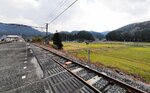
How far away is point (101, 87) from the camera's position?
836cm

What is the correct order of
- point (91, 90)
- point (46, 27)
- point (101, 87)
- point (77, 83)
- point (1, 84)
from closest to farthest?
point (91, 90) < point (101, 87) < point (77, 83) < point (1, 84) < point (46, 27)

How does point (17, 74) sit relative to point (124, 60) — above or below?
above

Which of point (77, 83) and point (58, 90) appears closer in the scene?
point (58, 90)

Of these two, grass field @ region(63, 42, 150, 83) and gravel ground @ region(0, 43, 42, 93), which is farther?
grass field @ region(63, 42, 150, 83)

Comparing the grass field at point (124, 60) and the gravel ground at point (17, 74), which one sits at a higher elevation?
the gravel ground at point (17, 74)

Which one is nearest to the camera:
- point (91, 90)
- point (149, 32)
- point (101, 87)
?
point (91, 90)

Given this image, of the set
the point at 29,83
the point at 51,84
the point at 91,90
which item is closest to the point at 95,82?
the point at 91,90

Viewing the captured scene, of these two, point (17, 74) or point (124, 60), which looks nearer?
point (17, 74)

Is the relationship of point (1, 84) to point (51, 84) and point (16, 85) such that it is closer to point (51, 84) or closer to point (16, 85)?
point (16, 85)

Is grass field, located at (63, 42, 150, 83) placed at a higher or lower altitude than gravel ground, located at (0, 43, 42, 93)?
lower

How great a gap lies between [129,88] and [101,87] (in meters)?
1.18

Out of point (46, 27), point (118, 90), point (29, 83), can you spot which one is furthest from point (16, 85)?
point (46, 27)

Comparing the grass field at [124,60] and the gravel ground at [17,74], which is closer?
the gravel ground at [17,74]

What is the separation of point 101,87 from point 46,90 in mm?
2339
